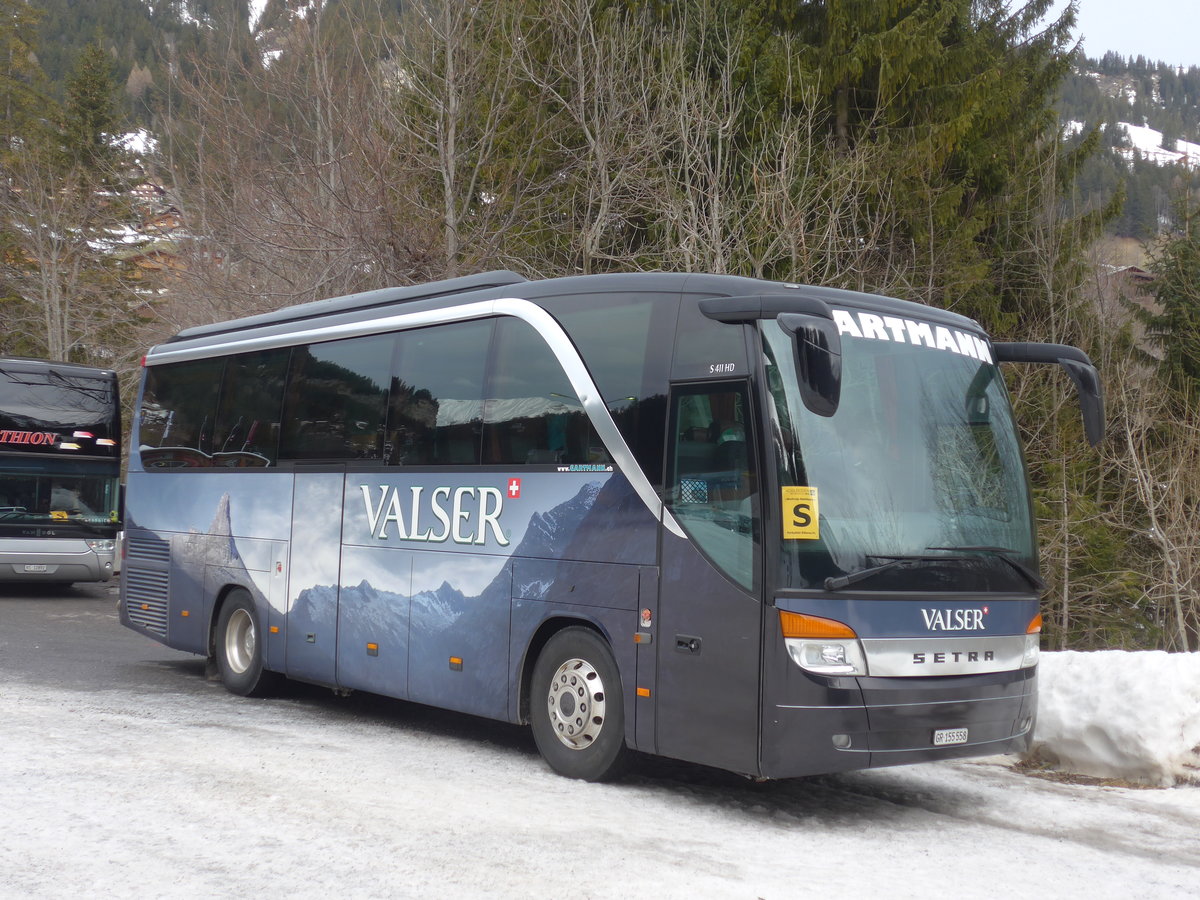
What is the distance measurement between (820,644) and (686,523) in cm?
107

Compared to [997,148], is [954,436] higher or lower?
lower

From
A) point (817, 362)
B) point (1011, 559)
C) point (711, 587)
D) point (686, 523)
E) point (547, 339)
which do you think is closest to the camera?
point (817, 362)

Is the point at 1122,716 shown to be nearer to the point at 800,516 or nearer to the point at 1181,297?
the point at 800,516

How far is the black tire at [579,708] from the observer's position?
7.77 m

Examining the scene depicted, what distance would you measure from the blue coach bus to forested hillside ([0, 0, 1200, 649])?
27.3 feet

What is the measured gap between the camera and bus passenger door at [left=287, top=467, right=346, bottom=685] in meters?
10.4

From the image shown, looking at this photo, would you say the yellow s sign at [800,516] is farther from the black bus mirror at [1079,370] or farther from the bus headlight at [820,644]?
the black bus mirror at [1079,370]

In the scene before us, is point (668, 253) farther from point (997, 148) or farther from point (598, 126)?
point (997, 148)

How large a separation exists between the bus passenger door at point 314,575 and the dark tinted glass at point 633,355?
317cm

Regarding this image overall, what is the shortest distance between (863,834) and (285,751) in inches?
154

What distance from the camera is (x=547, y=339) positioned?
8516mm

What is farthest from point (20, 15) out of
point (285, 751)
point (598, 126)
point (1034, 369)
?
point (285, 751)

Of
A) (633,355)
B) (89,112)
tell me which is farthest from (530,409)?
(89,112)

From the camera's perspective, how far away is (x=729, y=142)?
18.7 m
